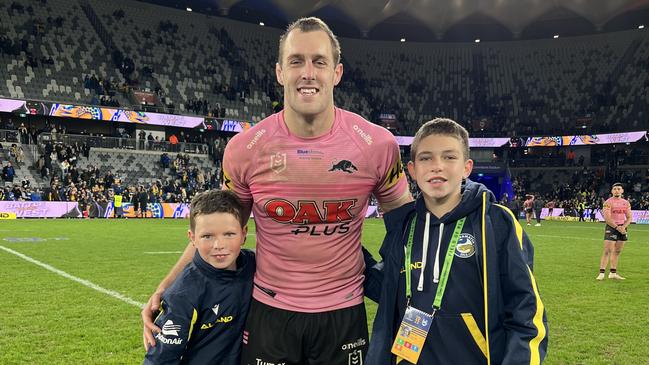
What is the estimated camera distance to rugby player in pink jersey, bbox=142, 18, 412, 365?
2656 mm

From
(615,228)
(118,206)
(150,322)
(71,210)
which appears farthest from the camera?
(118,206)

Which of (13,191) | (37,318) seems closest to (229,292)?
(37,318)

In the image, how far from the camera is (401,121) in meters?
50.5

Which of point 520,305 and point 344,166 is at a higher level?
point 344,166

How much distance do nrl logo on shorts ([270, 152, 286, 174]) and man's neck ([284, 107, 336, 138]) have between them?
0.15 m

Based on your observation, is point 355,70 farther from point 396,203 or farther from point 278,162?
point 278,162

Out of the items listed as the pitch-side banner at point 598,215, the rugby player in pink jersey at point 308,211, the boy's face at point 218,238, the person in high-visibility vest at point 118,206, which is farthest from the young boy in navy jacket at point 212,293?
the pitch-side banner at point 598,215

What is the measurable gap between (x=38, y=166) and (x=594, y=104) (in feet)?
148

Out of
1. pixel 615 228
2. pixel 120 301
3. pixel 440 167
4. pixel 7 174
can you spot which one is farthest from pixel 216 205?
pixel 7 174

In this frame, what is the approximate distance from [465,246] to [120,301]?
622 cm

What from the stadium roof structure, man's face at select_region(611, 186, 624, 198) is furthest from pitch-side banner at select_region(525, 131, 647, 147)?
man's face at select_region(611, 186, 624, 198)

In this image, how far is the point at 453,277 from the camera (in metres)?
2.58

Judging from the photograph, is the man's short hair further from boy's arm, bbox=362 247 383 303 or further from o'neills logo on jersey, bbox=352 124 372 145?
boy's arm, bbox=362 247 383 303

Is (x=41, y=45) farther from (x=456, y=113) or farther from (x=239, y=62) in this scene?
(x=456, y=113)
